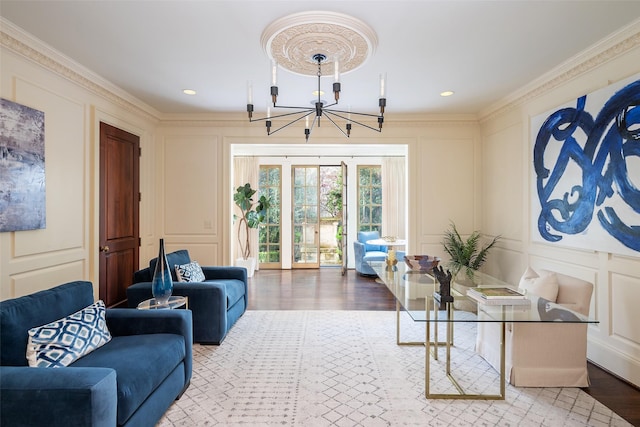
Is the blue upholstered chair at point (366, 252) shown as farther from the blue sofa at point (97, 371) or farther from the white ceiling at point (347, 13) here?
the blue sofa at point (97, 371)

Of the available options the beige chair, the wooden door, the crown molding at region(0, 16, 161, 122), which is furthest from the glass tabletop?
the crown molding at region(0, 16, 161, 122)

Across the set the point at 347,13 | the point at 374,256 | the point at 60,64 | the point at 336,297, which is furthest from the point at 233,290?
the point at 374,256

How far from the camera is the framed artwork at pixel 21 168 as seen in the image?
2.45m

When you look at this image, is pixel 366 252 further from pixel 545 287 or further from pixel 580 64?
pixel 580 64

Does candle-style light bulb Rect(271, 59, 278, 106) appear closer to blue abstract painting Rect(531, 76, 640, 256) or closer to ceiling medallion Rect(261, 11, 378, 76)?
ceiling medallion Rect(261, 11, 378, 76)

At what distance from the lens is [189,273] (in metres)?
3.51

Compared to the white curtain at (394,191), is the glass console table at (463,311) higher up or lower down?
lower down

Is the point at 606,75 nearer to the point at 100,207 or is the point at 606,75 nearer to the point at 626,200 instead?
the point at 626,200

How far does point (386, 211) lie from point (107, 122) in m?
5.39

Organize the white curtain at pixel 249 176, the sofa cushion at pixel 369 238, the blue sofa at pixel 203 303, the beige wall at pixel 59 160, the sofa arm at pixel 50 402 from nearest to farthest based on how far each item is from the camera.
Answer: the sofa arm at pixel 50 402 → the beige wall at pixel 59 160 → the blue sofa at pixel 203 303 → the sofa cushion at pixel 369 238 → the white curtain at pixel 249 176

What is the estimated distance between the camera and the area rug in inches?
80.8

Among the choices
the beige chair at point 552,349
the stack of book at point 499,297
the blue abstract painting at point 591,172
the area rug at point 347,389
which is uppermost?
the blue abstract painting at point 591,172

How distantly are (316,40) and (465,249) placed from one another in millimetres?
3407

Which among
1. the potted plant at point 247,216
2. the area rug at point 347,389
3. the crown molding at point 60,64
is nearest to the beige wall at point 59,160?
the crown molding at point 60,64
